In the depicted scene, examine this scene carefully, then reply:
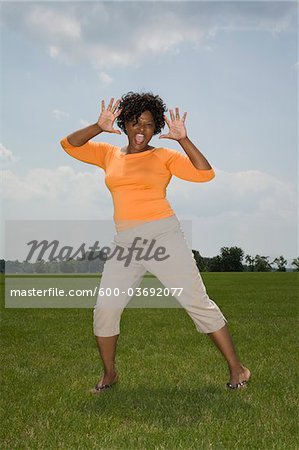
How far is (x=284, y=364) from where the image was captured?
25.8 ft

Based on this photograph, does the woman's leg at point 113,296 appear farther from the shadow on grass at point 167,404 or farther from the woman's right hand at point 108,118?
the woman's right hand at point 108,118

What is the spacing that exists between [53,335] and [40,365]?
3.37 meters

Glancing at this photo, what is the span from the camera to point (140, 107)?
20.3ft

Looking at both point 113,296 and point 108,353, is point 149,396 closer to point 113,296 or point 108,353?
point 108,353

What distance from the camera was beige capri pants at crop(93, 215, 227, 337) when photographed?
19.6 ft

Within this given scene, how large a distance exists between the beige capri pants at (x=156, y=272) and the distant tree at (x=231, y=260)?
111438mm

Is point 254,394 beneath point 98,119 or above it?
beneath

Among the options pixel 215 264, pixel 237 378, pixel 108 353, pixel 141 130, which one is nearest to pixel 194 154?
pixel 141 130

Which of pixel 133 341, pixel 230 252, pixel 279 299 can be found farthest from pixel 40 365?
pixel 230 252

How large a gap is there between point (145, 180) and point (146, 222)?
0.43 m

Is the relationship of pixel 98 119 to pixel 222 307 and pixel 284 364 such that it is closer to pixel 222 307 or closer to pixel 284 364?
pixel 284 364

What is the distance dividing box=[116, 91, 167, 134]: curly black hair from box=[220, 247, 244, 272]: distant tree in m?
111

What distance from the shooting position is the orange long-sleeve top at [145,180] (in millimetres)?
5965

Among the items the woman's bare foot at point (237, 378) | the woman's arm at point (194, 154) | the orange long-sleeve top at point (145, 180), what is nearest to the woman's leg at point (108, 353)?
the orange long-sleeve top at point (145, 180)
